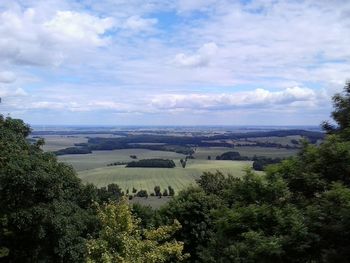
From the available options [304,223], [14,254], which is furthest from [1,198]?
[304,223]

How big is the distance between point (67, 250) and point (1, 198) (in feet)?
17.1

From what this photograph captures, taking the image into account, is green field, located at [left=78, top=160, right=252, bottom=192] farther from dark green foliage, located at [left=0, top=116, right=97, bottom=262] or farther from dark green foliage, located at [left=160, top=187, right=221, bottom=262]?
dark green foliage, located at [left=0, top=116, right=97, bottom=262]

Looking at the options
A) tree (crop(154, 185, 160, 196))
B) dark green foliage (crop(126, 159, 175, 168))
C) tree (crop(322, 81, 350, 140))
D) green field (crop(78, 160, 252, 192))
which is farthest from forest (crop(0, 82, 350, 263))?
dark green foliage (crop(126, 159, 175, 168))

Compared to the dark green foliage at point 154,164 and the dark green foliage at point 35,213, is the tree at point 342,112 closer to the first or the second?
the dark green foliage at point 35,213

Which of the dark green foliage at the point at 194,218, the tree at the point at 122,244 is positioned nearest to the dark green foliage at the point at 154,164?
the dark green foliage at the point at 194,218

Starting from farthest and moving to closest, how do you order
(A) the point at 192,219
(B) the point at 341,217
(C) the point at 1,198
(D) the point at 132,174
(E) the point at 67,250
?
(D) the point at 132,174, (A) the point at 192,219, (E) the point at 67,250, (C) the point at 1,198, (B) the point at 341,217

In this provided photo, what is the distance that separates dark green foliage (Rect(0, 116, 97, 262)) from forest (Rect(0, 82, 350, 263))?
0.19 ft

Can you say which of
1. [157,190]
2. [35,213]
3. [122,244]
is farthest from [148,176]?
[122,244]

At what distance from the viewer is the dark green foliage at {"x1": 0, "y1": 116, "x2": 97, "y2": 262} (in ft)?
87.7

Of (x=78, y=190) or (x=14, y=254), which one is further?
(x=78, y=190)

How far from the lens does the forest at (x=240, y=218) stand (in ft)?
48.8

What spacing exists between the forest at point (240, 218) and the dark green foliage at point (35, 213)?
57 millimetres

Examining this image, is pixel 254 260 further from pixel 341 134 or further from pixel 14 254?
pixel 14 254

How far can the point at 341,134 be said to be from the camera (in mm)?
18312
